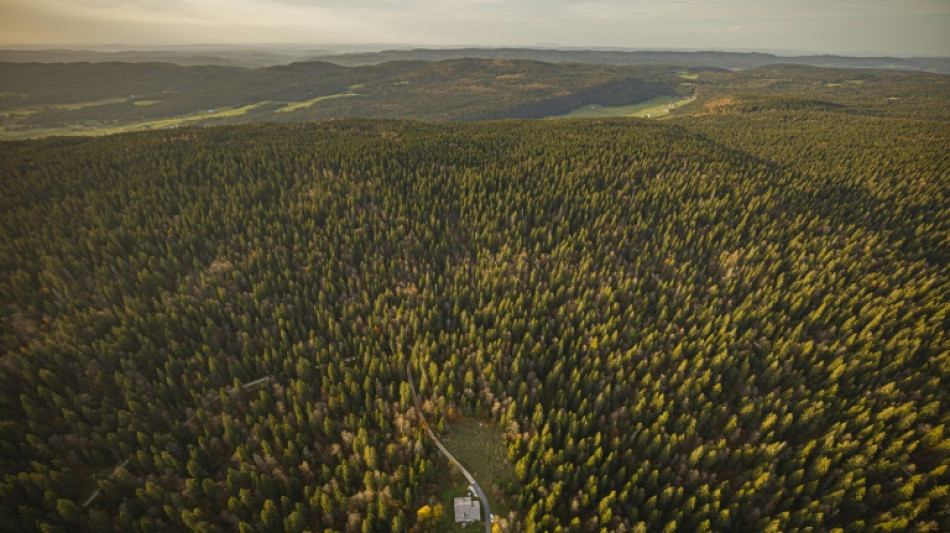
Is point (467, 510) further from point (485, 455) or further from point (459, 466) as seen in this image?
point (485, 455)

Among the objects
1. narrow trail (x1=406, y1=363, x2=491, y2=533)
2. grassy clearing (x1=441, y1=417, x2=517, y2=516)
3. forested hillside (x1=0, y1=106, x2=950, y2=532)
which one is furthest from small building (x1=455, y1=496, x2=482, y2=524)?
forested hillside (x1=0, y1=106, x2=950, y2=532)

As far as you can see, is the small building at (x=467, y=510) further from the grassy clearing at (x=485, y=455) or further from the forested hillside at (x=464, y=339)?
the forested hillside at (x=464, y=339)

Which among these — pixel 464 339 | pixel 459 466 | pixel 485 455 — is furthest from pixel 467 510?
pixel 464 339

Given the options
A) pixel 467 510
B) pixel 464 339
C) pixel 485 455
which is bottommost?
pixel 467 510

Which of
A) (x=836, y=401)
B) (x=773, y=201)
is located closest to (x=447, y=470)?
(x=836, y=401)

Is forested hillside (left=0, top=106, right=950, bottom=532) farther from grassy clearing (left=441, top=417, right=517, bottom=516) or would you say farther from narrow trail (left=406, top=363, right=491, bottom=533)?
grassy clearing (left=441, top=417, right=517, bottom=516)

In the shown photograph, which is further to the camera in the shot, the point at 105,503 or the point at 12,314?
the point at 12,314

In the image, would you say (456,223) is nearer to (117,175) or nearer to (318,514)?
(318,514)
